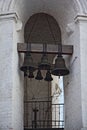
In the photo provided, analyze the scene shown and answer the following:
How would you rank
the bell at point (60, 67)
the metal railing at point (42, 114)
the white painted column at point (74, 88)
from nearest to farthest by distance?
the white painted column at point (74, 88) → the bell at point (60, 67) → the metal railing at point (42, 114)

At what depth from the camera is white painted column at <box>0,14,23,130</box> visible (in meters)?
8.20

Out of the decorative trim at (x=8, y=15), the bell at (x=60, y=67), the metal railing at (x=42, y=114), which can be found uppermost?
the decorative trim at (x=8, y=15)

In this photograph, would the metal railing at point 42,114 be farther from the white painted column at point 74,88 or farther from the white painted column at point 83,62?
the white painted column at point 83,62

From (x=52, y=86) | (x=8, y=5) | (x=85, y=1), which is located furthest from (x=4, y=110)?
(x=52, y=86)

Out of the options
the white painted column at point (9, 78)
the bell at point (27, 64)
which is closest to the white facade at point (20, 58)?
the white painted column at point (9, 78)

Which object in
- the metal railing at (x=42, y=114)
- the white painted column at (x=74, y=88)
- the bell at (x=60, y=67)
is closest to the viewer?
the white painted column at (x=74, y=88)

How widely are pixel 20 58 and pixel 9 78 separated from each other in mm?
815

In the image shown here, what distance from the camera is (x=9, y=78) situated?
330 inches

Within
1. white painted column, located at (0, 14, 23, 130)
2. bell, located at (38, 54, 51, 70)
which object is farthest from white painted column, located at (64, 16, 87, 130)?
white painted column, located at (0, 14, 23, 130)

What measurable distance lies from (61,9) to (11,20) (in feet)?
3.85

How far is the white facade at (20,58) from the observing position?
326 inches

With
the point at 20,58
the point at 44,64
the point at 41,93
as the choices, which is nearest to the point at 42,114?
the point at 41,93

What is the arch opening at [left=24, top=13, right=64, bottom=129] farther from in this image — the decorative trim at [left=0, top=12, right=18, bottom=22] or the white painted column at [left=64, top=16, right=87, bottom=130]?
the decorative trim at [left=0, top=12, right=18, bottom=22]

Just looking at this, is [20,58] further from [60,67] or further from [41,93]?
[41,93]
